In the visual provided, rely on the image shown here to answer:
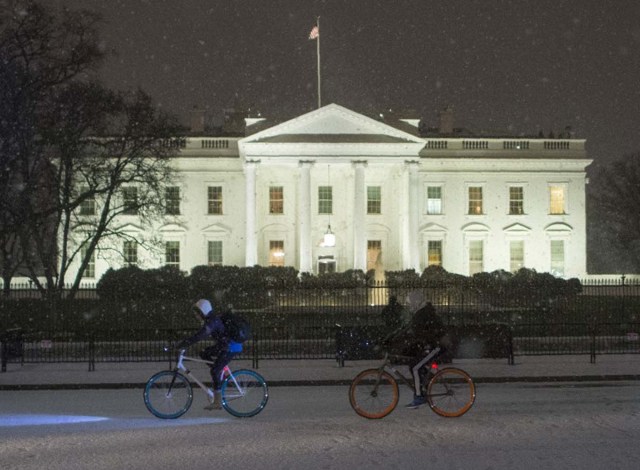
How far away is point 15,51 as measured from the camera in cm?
3033

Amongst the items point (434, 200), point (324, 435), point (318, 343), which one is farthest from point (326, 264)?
point (324, 435)

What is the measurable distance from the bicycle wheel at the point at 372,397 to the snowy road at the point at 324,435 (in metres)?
0.18

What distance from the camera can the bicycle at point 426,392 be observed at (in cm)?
1239

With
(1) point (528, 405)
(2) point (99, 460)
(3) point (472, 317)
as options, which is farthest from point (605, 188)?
(2) point (99, 460)

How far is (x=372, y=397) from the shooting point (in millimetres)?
12586

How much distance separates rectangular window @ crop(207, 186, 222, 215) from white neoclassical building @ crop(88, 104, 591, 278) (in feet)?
0.21

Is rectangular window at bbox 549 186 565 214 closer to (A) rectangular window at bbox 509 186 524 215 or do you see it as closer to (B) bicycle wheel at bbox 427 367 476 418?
(A) rectangular window at bbox 509 186 524 215

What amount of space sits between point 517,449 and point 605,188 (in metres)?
72.4

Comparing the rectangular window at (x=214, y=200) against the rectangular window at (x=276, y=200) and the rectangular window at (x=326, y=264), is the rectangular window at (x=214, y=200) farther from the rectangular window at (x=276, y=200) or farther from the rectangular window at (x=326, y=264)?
the rectangular window at (x=326, y=264)

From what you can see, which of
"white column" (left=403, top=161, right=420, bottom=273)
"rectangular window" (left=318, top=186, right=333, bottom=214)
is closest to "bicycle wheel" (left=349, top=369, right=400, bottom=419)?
"white column" (left=403, top=161, right=420, bottom=273)

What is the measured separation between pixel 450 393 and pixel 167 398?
3947mm

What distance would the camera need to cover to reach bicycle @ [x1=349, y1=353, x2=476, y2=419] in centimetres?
1239

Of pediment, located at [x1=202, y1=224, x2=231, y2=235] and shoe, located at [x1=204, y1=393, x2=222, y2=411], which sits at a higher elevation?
pediment, located at [x1=202, y1=224, x2=231, y2=235]

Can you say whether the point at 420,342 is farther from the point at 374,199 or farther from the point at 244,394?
the point at 374,199
